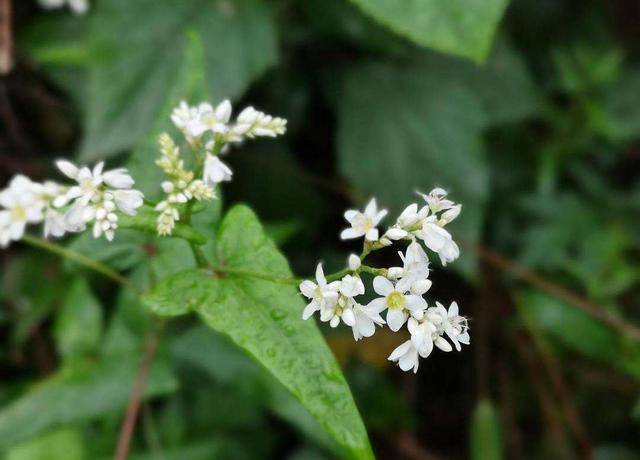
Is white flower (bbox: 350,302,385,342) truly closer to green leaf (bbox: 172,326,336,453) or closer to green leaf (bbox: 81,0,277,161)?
green leaf (bbox: 172,326,336,453)

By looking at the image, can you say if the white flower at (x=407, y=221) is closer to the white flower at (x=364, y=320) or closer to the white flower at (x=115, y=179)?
the white flower at (x=364, y=320)

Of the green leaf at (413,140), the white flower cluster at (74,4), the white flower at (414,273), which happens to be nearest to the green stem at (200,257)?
the white flower at (414,273)

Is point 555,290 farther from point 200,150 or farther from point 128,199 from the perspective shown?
point 128,199

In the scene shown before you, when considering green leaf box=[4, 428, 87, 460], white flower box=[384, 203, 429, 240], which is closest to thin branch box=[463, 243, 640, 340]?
white flower box=[384, 203, 429, 240]

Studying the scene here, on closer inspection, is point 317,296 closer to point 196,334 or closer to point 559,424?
point 196,334

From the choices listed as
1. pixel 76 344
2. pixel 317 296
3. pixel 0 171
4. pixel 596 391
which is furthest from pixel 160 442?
pixel 596 391

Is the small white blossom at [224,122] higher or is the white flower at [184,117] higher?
the white flower at [184,117]
